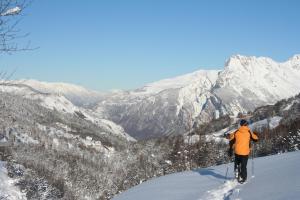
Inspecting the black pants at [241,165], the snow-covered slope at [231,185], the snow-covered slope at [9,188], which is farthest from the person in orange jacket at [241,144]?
the snow-covered slope at [9,188]

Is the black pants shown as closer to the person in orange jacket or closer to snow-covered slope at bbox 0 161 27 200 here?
the person in orange jacket

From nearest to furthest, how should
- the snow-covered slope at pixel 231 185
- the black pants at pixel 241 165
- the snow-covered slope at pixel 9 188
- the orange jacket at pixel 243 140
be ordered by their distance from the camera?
the snow-covered slope at pixel 231 185, the black pants at pixel 241 165, the orange jacket at pixel 243 140, the snow-covered slope at pixel 9 188

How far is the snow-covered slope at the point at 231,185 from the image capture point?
43.9 ft

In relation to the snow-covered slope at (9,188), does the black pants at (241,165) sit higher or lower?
higher

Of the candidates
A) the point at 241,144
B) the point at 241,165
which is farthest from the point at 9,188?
the point at 241,165

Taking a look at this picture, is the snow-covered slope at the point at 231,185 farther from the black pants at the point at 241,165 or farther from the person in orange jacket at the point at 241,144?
the person in orange jacket at the point at 241,144

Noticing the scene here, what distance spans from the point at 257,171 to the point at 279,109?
1582 inches

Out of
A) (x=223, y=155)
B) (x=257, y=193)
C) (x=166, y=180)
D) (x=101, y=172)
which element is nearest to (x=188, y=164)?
(x=223, y=155)

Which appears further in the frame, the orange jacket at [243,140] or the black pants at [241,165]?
the orange jacket at [243,140]

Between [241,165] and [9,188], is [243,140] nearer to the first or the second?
[241,165]

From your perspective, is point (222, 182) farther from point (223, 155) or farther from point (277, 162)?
point (223, 155)

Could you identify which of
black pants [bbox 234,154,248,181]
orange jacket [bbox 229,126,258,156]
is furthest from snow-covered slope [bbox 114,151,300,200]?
orange jacket [bbox 229,126,258,156]

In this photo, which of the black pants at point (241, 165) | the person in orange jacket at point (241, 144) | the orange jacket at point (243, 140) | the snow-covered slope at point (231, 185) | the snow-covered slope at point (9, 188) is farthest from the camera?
the snow-covered slope at point (9, 188)

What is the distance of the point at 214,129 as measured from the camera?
64125 millimetres
